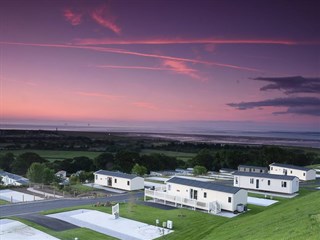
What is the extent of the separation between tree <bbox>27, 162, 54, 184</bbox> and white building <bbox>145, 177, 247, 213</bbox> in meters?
16.2

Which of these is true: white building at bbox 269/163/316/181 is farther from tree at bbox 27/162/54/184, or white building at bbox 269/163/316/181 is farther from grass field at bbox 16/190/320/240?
tree at bbox 27/162/54/184

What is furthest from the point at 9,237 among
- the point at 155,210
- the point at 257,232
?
the point at 257,232

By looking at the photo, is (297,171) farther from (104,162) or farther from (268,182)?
(104,162)

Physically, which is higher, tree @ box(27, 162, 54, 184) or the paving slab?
tree @ box(27, 162, 54, 184)

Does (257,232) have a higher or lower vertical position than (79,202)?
higher

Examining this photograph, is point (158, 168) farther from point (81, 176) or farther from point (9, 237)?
point (9, 237)

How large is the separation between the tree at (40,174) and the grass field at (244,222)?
1592 centimetres

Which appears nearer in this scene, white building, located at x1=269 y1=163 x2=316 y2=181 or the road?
the road

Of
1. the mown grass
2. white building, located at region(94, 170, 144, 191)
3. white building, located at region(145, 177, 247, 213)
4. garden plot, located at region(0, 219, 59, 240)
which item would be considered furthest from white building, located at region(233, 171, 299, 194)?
garden plot, located at region(0, 219, 59, 240)

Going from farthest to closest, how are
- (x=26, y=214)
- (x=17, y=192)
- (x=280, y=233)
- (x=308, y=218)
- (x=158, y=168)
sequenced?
(x=158, y=168), (x=17, y=192), (x=26, y=214), (x=308, y=218), (x=280, y=233)

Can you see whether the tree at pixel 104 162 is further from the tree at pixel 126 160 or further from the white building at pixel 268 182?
the white building at pixel 268 182

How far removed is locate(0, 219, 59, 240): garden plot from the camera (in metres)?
22.8

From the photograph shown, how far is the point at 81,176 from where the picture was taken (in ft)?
161

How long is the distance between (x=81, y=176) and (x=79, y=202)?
1446 cm
